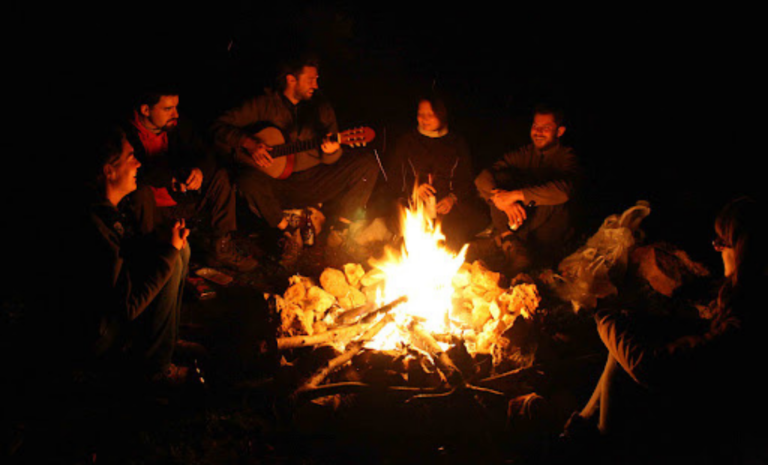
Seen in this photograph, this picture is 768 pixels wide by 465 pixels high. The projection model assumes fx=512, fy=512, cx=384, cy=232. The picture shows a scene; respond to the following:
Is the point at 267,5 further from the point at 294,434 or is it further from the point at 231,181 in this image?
the point at 294,434

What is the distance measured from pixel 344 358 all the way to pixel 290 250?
2.24 metres

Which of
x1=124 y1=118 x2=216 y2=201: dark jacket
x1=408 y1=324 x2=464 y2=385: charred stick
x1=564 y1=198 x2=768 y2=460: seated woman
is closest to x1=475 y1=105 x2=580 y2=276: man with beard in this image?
x1=408 y1=324 x2=464 y2=385: charred stick

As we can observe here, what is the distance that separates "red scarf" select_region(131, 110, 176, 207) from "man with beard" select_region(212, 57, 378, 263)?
0.73m

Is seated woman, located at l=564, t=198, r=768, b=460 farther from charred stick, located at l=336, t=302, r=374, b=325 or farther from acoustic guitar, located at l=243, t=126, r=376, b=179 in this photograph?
acoustic guitar, located at l=243, t=126, r=376, b=179

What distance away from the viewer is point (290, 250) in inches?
244

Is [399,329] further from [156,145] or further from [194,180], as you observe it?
[156,145]

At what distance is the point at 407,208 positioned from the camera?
6504mm

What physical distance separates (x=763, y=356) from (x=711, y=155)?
728cm

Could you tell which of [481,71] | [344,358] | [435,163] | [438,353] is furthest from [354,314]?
[481,71]

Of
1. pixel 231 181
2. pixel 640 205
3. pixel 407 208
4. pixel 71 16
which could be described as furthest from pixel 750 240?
pixel 71 16

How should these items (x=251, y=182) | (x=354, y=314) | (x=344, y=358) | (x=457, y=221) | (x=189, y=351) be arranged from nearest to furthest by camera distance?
(x=344, y=358) < (x=189, y=351) < (x=354, y=314) < (x=251, y=182) < (x=457, y=221)

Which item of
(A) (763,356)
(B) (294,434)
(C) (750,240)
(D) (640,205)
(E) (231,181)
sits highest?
(C) (750,240)

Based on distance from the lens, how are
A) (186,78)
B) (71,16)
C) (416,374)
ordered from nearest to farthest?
1. (416,374)
2. (71,16)
3. (186,78)

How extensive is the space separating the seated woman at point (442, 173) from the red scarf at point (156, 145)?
111 inches
